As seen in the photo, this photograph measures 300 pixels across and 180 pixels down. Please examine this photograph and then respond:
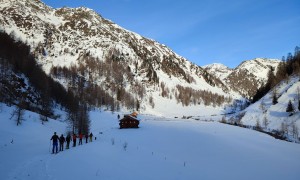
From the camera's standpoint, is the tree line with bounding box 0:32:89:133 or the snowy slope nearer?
the tree line with bounding box 0:32:89:133

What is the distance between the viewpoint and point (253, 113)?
383ft

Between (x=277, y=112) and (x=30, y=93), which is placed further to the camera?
(x=277, y=112)

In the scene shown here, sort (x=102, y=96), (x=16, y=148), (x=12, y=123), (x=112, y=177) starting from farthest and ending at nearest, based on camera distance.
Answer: (x=102, y=96) → (x=12, y=123) → (x=16, y=148) → (x=112, y=177)

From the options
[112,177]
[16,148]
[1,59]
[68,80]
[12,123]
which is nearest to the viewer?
[112,177]

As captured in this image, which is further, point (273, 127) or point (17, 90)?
point (273, 127)

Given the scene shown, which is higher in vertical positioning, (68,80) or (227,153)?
(68,80)

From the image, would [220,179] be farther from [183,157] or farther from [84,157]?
[84,157]

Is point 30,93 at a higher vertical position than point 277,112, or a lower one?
higher

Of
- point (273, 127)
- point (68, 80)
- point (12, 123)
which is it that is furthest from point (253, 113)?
point (68, 80)

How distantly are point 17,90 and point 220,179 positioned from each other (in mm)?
76193

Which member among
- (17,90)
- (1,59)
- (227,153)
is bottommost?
(227,153)

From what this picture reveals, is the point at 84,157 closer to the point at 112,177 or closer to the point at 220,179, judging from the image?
the point at 112,177

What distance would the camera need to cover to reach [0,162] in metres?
19.5

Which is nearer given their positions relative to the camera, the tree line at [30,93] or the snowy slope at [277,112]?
the tree line at [30,93]
